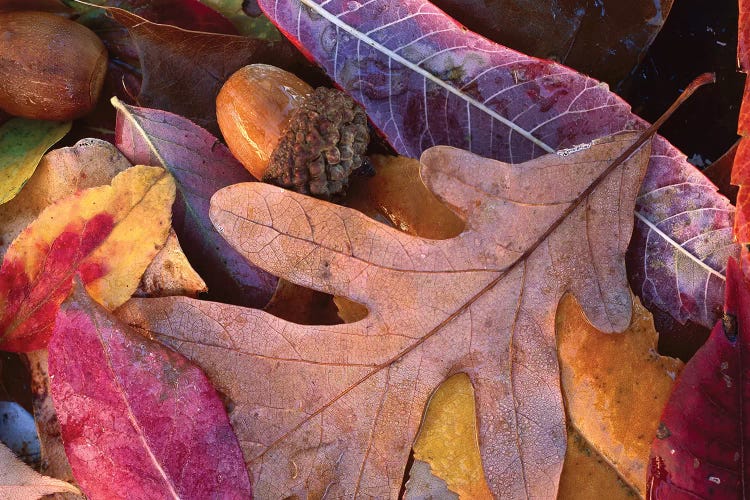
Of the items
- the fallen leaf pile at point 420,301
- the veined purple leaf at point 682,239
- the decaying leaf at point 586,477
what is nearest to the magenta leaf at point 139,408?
the fallen leaf pile at point 420,301

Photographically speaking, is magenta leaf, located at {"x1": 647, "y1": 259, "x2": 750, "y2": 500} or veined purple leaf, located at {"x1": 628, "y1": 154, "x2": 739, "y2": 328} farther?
veined purple leaf, located at {"x1": 628, "y1": 154, "x2": 739, "y2": 328}

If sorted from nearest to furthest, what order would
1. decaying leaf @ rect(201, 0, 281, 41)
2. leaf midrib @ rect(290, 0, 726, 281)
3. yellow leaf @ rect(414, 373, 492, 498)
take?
1. yellow leaf @ rect(414, 373, 492, 498)
2. leaf midrib @ rect(290, 0, 726, 281)
3. decaying leaf @ rect(201, 0, 281, 41)

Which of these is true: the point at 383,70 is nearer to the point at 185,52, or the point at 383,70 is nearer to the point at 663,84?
the point at 185,52

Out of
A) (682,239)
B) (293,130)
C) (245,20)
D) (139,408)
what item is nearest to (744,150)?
(682,239)

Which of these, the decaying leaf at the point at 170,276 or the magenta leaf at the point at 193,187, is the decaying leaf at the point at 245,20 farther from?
the decaying leaf at the point at 170,276

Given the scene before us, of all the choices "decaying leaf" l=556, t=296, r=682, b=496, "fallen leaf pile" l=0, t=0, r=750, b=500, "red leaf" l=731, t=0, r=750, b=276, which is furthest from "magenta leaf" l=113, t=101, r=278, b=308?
"red leaf" l=731, t=0, r=750, b=276

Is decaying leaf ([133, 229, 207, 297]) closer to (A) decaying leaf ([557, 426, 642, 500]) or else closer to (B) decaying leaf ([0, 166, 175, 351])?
(B) decaying leaf ([0, 166, 175, 351])

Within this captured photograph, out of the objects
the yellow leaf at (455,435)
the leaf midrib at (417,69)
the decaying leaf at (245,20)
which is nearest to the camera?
the yellow leaf at (455,435)
